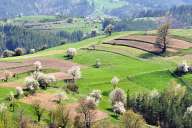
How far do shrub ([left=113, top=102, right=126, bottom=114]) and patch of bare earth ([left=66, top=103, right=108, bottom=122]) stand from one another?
4.54 metres

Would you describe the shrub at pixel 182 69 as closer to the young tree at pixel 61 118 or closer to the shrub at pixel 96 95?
the shrub at pixel 96 95

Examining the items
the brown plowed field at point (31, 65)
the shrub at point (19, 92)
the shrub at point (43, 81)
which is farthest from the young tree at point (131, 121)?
the brown plowed field at point (31, 65)

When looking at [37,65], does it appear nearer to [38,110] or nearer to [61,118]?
[38,110]

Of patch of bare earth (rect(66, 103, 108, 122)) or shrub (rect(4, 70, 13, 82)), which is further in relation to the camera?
shrub (rect(4, 70, 13, 82))

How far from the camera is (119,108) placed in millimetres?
138125

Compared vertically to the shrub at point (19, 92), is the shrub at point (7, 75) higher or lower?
lower

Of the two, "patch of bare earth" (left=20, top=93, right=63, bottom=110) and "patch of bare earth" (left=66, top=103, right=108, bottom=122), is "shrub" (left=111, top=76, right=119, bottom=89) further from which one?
"patch of bare earth" (left=66, top=103, right=108, bottom=122)

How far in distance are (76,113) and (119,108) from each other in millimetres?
14640

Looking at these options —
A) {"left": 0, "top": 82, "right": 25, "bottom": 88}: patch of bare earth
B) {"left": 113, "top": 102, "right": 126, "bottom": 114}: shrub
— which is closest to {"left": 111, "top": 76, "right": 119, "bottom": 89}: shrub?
{"left": 113, "top": 102, "right": 126, "bottom": 114}: shrub

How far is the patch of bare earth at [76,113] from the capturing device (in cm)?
12712

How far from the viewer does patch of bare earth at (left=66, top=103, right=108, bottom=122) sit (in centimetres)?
12712

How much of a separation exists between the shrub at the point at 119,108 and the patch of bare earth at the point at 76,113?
454 cm

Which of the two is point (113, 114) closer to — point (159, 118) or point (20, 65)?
point (159, 118)

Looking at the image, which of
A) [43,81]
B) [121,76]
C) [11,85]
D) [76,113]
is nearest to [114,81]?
[121,76]
